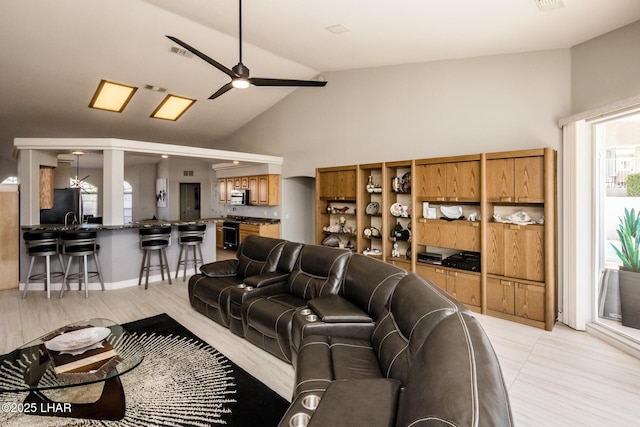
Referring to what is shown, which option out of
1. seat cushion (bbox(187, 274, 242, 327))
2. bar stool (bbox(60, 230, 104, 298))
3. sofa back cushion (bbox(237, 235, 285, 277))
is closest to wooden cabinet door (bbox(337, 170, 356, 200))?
sofa back cushion (bbox(237, 235, 285, 277))

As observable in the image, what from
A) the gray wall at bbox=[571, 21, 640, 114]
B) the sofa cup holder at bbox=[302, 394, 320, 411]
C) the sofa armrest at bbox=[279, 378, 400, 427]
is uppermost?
the gray wall at bbox=[571, 21, 640, 114]

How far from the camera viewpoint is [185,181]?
11250 mm

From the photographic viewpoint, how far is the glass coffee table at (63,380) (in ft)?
6.56

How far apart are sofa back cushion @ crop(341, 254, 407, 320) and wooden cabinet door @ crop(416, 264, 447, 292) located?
6.50ft

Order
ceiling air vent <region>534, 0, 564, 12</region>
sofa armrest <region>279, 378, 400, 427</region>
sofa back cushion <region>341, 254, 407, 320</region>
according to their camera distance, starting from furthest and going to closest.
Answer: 1. ceiling air vent <region>534, 0, 564, 12</region>
2. sofa back cushion <region>341, 254, 407, 320</region>
3. sofa armrest <region>279, 378, 400, 427</region>

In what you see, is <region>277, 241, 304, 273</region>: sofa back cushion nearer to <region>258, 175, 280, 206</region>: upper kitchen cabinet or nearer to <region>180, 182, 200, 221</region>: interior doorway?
<region>258, 175, 280, 206</region>: upper kitchen cabinet

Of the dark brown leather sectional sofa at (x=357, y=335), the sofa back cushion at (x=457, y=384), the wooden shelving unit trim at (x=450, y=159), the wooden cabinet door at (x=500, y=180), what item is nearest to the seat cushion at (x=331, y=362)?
the dark brown leather sectional sofa at (x=357, y=335)

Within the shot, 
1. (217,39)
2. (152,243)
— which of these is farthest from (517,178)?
(152,243)

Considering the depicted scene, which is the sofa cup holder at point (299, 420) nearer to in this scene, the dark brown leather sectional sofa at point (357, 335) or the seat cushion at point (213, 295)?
the dark brown leather sectional sofa at point (357, 335)

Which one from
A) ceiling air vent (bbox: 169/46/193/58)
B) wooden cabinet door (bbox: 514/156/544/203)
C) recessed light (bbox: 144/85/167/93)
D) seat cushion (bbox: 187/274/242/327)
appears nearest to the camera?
seat cushion (bbox: 187/274/242/327)

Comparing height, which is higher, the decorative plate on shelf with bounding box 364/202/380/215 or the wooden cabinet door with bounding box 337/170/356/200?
the wooden cabinet door with bounding box 337/170/356/200

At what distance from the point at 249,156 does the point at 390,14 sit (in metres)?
4.63

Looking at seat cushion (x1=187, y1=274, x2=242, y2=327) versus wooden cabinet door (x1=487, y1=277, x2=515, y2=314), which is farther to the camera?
wooden cabinet door (x1=487, y1=277, x2=515, y2=314)

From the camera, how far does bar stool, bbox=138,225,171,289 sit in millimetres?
5422
